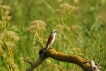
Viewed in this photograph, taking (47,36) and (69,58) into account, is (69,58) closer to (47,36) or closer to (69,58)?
(69,58)

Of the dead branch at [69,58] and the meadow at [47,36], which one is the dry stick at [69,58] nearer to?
the dead branch at [69,58]

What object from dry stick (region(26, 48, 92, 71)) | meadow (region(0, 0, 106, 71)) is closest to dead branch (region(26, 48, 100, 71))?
dry stick (region(26, 48, 92, 71))

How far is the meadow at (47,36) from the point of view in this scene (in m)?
4.80

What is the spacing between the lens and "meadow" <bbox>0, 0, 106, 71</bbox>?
15.8ft

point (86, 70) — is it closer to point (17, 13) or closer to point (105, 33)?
point (105, 33)

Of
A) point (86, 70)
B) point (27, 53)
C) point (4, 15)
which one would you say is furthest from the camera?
point (27, 53)

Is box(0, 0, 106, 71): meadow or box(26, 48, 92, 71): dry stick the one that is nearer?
box(26, 48, 92, 71): dry stick

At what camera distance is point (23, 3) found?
38.7ft

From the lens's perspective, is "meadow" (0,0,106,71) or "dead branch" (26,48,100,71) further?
"meadow" (0,0,106,71)

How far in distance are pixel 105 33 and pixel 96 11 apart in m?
1.95

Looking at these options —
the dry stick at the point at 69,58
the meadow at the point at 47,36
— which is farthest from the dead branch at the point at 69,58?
the meadow at the point at 47,36

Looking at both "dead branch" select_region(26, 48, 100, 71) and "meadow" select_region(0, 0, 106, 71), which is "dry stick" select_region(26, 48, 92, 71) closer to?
"dead branch" select_region(26, 48, 100, 71)

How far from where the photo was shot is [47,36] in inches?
290

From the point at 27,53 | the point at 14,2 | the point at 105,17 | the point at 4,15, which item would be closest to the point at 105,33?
the point at 27,53
